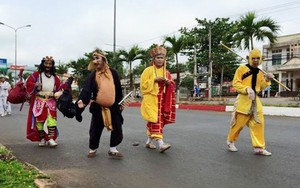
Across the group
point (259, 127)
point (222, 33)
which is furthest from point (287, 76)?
point (259, 127)

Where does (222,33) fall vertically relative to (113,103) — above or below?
above

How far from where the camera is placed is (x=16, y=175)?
14.7ft

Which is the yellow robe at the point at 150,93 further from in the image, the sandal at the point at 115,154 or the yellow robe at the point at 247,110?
the yellow robe at the point at 247,110

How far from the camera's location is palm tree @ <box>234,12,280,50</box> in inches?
663

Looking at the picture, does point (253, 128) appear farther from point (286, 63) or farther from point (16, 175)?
point (286, 63)

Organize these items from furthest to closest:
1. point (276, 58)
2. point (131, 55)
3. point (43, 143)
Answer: point (276, 58) → point (131, 55) → point (43, 143)

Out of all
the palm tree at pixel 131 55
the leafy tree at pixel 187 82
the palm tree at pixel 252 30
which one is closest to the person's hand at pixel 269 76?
the palm tree at pixel 252 30

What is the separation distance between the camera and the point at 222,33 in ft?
119

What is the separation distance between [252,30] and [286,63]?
2558 centimetres

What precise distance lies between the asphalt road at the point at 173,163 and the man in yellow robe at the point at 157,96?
0.52 metres

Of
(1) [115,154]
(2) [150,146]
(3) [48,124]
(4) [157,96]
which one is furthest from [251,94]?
(3) [48,124]

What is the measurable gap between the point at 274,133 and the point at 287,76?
114 ft

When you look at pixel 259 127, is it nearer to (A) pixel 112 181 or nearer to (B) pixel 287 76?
(A) pixel 112 181

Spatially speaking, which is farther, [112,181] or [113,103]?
[113,103]
